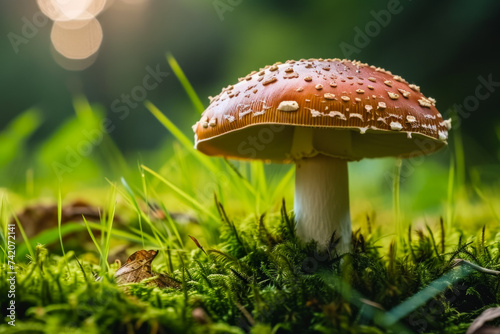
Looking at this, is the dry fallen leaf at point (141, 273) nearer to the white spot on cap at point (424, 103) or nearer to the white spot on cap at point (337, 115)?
the white spot on cap at point (337, 115)

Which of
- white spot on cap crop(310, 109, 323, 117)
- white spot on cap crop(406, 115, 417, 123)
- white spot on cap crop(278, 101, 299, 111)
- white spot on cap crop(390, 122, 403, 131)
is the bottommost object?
white spot on cap crop(390, 122, 403, 131)

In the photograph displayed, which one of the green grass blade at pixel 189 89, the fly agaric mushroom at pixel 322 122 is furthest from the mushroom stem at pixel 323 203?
the green grass blade at pixel 189 89

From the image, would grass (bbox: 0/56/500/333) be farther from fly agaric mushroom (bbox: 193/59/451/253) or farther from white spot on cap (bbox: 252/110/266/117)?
white spot on cap (bbox: 252/110/266/117)

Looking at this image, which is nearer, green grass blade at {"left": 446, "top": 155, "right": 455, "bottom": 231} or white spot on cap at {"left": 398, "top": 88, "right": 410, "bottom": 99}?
white spot on cap at {"left": 398, "top": 88, "right": 410, "bottom": 99}

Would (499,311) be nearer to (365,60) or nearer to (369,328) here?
(369,328)

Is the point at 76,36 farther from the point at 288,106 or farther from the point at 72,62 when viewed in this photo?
the point at 288,106

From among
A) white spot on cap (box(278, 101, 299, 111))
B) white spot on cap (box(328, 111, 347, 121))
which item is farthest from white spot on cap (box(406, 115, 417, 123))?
white spot on cap (box(278, 101, 299, 111))
